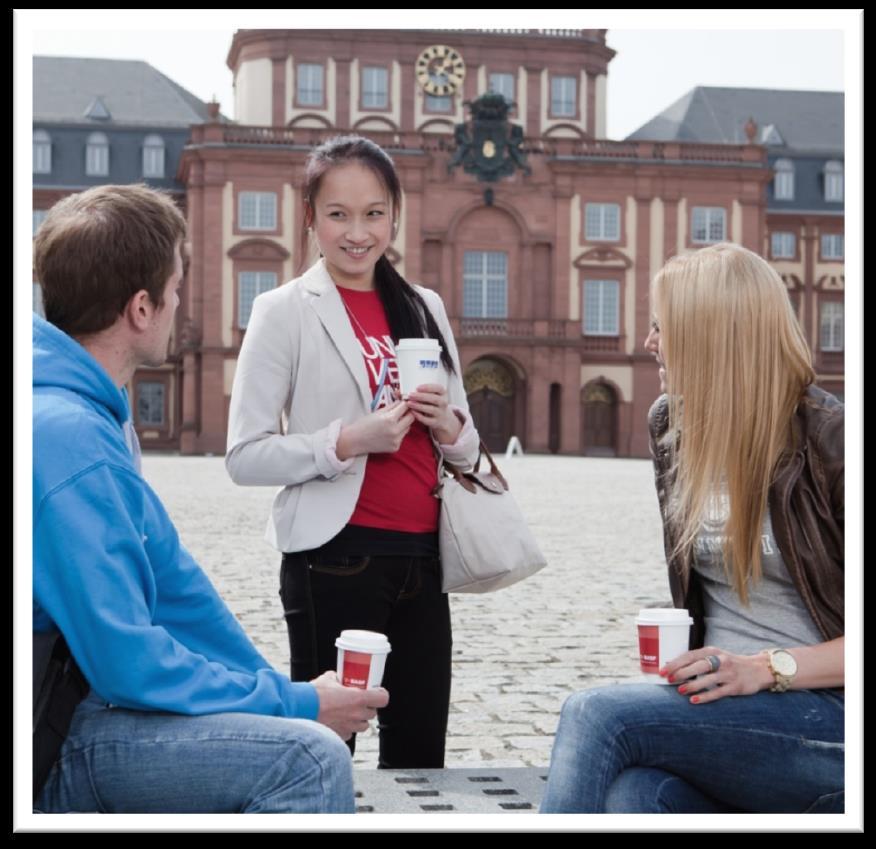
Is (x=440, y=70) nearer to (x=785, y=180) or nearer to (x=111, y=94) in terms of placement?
(x=111, y=94)

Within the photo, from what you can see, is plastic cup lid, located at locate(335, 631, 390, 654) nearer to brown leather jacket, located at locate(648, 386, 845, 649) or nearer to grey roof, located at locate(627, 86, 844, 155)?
brown leather jacket, located at locate(648, 386, 845, 649)

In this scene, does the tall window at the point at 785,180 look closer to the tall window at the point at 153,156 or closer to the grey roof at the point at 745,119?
the grey roof at the point at 745,119

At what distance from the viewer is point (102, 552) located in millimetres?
2436

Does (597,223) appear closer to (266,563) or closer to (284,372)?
(266,563)

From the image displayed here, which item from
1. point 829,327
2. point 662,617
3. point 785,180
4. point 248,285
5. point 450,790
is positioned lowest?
point 450,790

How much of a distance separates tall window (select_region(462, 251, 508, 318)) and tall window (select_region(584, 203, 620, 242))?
2.90m

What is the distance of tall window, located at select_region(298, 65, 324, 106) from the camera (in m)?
49.8

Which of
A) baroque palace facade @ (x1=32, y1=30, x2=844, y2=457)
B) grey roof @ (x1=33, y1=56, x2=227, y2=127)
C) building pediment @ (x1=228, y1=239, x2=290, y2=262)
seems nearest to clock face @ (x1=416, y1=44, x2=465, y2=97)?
baroque palace facade @ (x1=32, y1=30, x2=844, y2=457)

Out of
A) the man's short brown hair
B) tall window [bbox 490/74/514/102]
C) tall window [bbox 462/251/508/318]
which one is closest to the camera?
the man's short brown hair

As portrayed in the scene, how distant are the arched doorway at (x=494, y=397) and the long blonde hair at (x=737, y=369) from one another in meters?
45.8

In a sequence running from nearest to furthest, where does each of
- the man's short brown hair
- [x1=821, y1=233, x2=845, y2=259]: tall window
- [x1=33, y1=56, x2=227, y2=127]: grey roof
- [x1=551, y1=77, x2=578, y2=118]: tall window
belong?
the man's short brown hair → [x1=551, y1=77, x2=578, y2=118]: tall window → [x1=33, y1=56, x2=227, y2=127]: grey roof → [x1=821, y1=233, x2=845, y2=259]: tall window

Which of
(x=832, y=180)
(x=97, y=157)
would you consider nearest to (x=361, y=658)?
(x=97, y=157)

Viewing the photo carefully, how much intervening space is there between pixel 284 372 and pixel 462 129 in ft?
147

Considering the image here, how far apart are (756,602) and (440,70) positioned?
4859 cm
